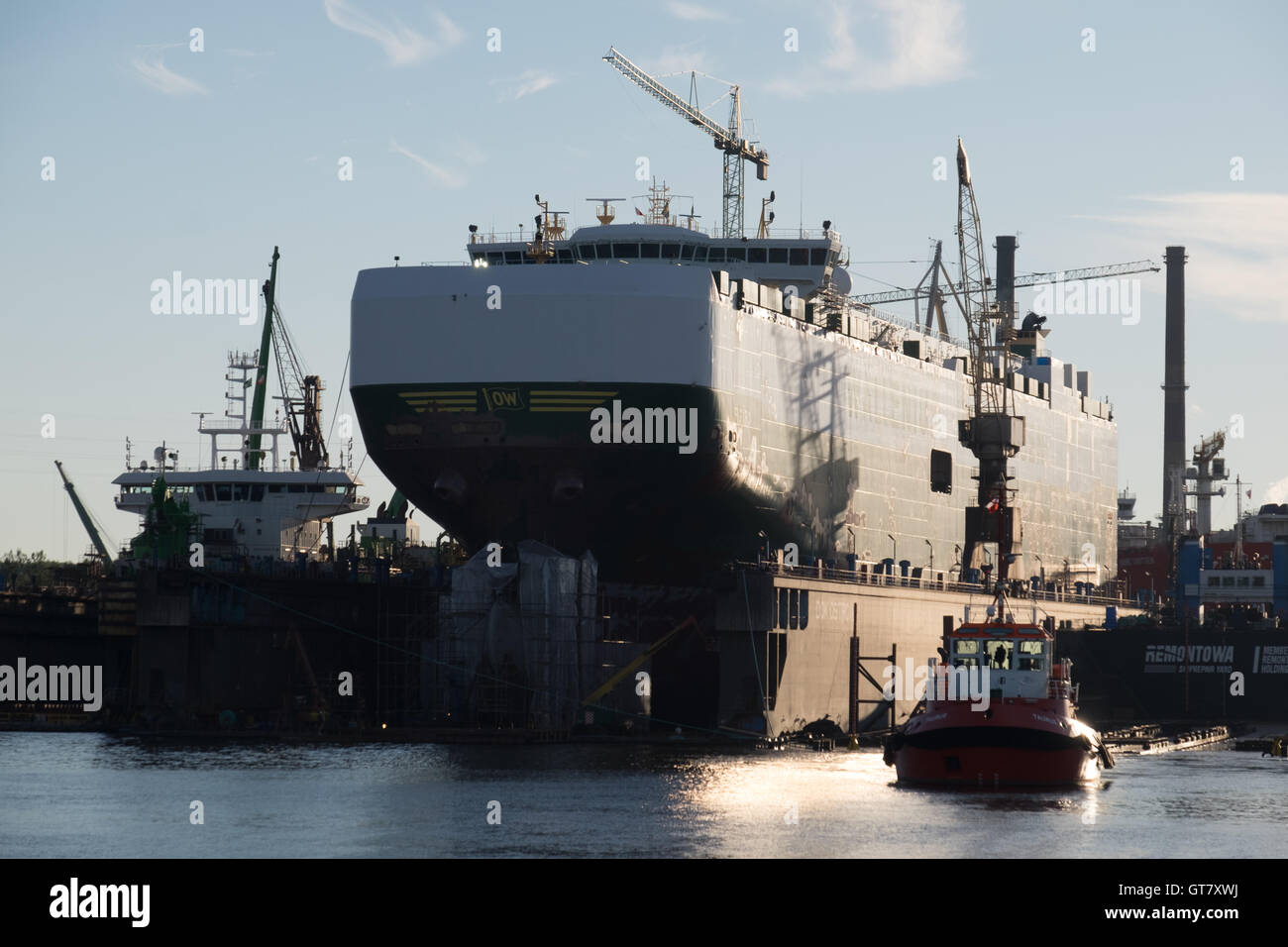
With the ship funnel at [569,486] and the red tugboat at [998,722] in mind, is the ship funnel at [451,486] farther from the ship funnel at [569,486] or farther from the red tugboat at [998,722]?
the red tugboat at [998,722]

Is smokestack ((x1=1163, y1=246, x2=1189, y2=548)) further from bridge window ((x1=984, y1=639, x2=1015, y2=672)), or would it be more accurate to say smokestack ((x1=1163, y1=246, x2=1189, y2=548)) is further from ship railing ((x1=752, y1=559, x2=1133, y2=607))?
bridge window ((x1=984, y1=639, x2=1015, y2=672))

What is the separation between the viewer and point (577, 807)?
187 ft

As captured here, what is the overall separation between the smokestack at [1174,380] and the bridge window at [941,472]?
55.5 m

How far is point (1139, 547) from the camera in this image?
19488cm

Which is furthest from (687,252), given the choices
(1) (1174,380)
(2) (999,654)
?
(1) (1174,380)

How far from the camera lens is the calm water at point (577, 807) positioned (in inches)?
1948

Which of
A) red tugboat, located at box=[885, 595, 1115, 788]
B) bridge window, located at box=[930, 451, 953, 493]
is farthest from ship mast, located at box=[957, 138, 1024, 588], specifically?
red tugboat, located at box=[885, 595, 1115, 788]

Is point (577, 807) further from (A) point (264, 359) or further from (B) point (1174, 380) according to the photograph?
(B) point (1174, 380)

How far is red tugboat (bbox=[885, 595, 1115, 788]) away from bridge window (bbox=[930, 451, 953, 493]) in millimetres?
53201

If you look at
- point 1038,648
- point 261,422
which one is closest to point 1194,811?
point 1038,648

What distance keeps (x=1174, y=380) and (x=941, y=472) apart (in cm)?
6043

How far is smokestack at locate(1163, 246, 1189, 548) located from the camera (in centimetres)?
17112

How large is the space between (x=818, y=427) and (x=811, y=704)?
49.9 ft
